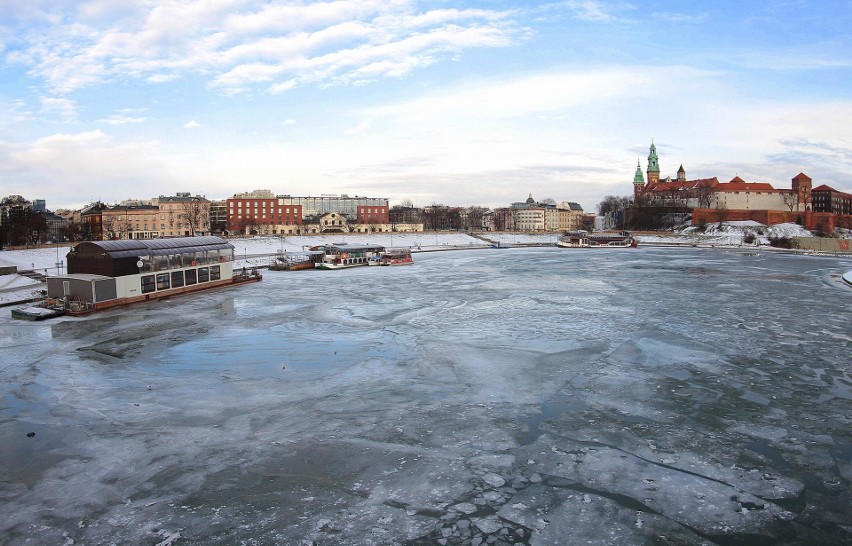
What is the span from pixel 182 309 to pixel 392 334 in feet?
35.8

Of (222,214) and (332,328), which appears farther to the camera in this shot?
(222,214)

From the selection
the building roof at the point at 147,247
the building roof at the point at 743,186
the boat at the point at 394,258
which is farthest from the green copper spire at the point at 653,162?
the building roof at the point at 147,247

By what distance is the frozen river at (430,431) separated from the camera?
279 inches

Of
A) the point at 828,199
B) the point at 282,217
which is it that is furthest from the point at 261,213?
the point at 828,199

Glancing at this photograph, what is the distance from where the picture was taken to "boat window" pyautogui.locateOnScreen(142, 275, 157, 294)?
27527 millimetres

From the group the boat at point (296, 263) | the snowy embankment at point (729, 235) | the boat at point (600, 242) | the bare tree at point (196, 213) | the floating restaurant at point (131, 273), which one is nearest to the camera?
the floating restaurant at point (131, 273)

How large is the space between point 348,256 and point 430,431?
39.1 m

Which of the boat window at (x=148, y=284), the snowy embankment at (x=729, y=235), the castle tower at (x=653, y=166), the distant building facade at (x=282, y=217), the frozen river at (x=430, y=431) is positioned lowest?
the frozen river at (x=430, y=431)

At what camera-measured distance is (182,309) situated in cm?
2469

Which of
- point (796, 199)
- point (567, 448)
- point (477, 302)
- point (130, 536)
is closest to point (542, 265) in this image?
point (477, 302)

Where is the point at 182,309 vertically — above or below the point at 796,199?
below

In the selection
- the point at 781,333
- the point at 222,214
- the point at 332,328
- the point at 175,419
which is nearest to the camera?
the point at 175,419

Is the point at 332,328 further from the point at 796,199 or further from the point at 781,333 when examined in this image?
the point at 796,199

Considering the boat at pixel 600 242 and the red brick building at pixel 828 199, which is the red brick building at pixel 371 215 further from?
the red brick building at pixel 828 199
